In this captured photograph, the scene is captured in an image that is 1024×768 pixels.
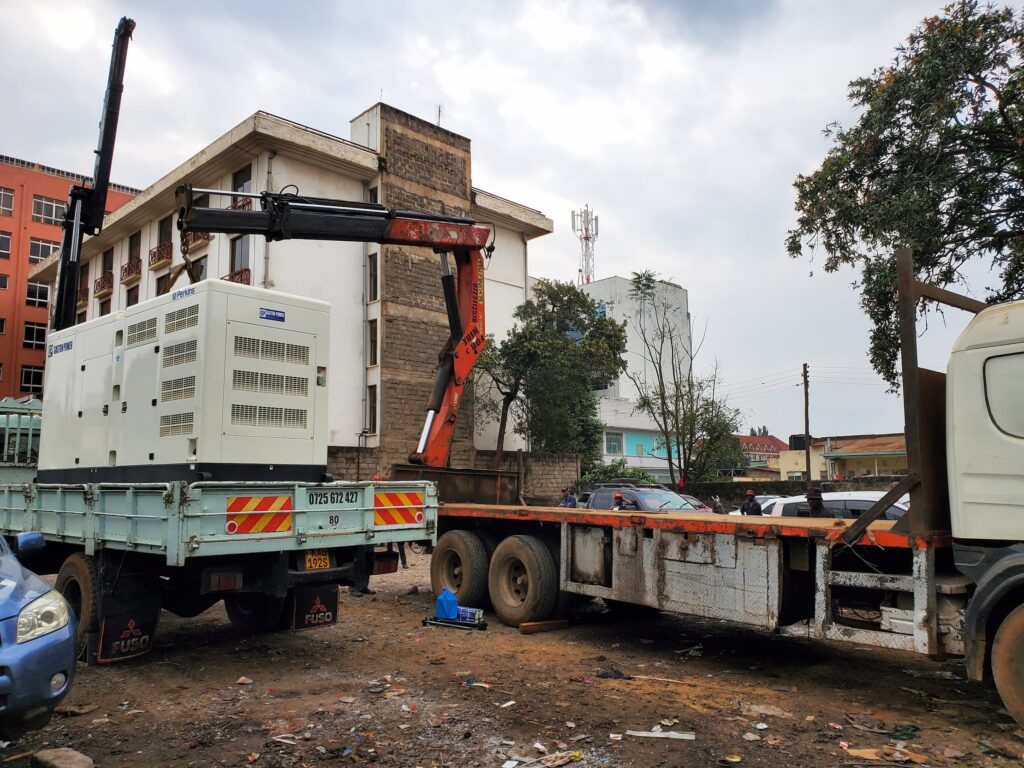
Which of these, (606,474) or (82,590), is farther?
(606,474)

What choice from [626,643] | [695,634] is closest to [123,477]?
[626,643]

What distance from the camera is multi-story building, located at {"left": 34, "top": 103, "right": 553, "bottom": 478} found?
25.4 meters

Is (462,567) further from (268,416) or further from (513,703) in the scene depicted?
(513,703)

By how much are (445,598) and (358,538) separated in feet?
7.80

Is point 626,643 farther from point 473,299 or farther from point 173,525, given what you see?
Result: point 473,299

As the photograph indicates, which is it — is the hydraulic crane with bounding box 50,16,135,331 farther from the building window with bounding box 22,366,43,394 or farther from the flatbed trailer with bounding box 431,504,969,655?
the building window with bounding box 22,366,43,394

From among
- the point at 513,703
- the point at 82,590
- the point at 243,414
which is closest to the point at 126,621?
the point at 82,590

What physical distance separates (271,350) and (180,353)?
91 centimetres

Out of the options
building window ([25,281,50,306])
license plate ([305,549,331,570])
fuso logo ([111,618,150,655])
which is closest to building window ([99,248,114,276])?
building window ([25,281,50,306])

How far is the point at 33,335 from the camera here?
52375mm

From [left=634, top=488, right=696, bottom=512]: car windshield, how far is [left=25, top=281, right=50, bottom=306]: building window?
52813 mm

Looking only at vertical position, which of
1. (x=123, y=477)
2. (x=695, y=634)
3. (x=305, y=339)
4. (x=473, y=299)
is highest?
(x=473, y=299)

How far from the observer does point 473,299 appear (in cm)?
1360

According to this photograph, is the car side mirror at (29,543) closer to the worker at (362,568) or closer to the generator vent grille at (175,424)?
the generator vent grille at (175,424)
